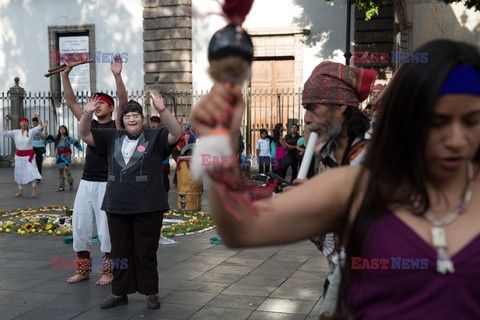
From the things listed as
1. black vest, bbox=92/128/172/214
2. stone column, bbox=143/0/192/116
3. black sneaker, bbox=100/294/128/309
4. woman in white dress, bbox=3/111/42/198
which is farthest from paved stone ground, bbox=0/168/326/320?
stone column, bbox=143/0/192/116

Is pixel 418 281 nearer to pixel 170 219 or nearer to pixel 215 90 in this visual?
pixel 215 90

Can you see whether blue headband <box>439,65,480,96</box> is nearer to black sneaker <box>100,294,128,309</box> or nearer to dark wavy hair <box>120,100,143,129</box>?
dark wavy hair <box>120,100,143,129</box>

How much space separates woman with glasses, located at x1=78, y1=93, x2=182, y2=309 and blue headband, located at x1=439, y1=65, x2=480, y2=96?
13.1ft

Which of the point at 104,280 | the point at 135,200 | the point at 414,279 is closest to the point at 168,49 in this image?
the point at 104,280

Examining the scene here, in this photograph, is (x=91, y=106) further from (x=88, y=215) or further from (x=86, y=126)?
(x=88, y=215)

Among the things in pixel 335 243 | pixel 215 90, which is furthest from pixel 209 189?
pixel 335 243

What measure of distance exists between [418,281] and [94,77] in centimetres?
2154

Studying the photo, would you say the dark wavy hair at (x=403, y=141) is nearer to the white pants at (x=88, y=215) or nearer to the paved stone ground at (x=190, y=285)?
the paved stone ground at (x=190, y=285)

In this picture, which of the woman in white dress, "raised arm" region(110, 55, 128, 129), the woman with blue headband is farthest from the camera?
the woman in white dress

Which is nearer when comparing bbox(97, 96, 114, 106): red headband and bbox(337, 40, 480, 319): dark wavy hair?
bbox(337, 40, 480, 319): dark wavy hair

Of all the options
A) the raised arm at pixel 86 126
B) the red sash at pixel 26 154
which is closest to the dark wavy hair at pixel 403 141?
the raised arm at pixel 86 126

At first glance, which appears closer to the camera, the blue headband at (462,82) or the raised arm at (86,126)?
the blue headband at (462,82)

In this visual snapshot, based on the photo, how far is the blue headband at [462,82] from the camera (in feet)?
5.09

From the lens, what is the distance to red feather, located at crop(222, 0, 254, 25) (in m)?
1.37
